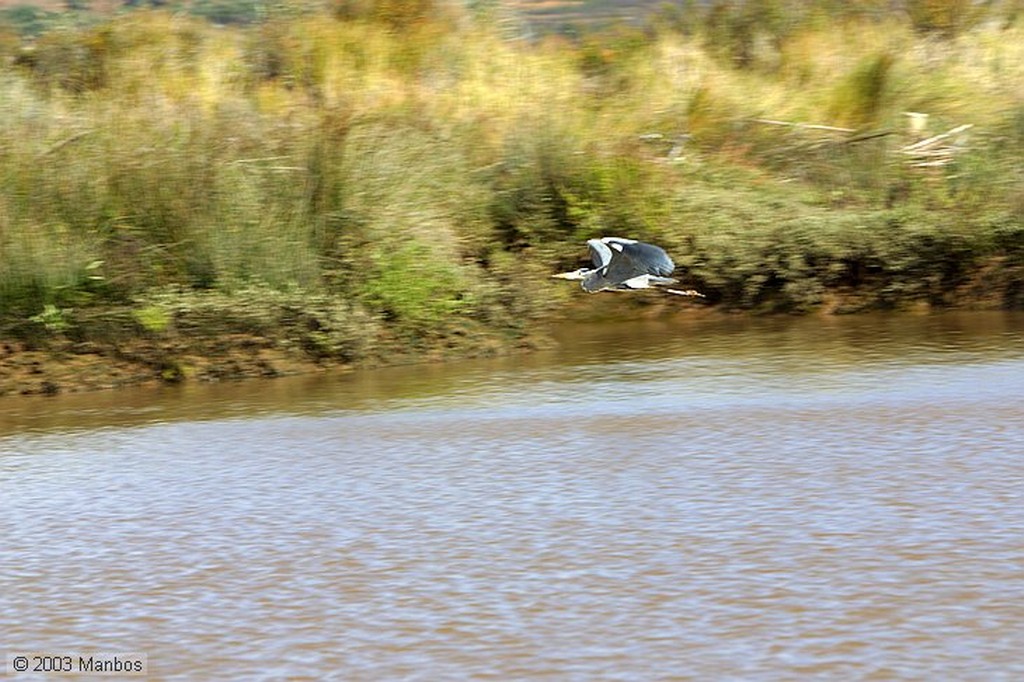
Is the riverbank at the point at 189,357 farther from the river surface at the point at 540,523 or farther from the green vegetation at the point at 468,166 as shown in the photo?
the river surface at the point at 540,523

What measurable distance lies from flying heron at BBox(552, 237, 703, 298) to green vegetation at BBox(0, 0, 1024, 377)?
8.80ft

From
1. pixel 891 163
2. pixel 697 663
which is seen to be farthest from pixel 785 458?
pixel 891 163

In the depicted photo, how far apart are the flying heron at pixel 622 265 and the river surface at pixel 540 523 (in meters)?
0.88

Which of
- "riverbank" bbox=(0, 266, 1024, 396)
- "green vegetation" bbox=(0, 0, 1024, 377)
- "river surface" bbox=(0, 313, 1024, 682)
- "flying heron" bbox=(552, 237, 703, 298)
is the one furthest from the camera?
"green vegetation" bbox=(0, 0, 1024, 377)

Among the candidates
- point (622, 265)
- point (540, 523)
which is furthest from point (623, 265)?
point (540, 523)

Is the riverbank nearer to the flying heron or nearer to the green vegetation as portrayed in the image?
the green vegetation

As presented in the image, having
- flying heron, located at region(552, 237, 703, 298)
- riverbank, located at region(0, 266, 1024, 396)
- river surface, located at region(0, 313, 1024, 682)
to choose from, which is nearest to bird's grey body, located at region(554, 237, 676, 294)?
flying heron, located at region(552, 237, 703, 298)

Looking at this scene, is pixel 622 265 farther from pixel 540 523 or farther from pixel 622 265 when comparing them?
pixel 540 523

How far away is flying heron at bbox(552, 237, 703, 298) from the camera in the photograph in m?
11.6

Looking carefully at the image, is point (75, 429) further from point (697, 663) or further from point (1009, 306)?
point (1009, 306)

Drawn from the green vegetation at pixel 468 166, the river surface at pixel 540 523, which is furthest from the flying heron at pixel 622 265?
the green vegetation at pixel 468 166

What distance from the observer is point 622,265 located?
462 inches

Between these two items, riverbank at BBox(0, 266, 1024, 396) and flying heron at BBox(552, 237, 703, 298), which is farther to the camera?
riverbank at BBox(0, 266, 1024, 396)

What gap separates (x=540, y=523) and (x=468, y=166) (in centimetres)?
791
